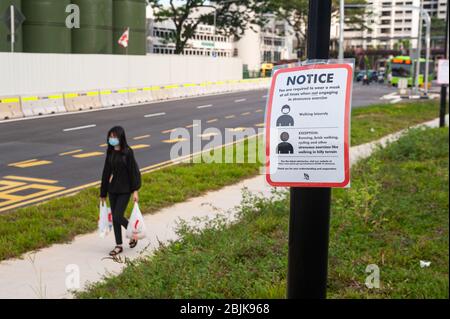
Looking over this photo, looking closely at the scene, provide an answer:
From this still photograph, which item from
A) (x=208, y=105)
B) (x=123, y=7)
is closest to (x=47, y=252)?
(x=123, y=7)

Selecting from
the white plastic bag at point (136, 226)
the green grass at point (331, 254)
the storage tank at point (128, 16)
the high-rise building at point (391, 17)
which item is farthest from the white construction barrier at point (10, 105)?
the high-rise building at point (391, 17)

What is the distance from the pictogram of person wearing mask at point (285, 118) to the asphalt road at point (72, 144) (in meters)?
6.70

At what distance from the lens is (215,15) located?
150ft

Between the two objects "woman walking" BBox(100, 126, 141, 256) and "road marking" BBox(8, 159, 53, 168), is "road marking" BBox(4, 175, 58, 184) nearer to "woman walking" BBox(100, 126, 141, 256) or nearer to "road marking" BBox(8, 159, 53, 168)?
"road marking" BBox(8, 159, 53, 168)

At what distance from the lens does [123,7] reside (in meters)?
11.4

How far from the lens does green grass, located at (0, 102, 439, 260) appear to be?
24.9ft

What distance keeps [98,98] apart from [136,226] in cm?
1118

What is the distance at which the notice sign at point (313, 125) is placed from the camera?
3.42 m

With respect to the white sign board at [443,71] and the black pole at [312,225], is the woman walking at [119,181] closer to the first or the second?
the black pole at [312,225]
